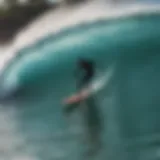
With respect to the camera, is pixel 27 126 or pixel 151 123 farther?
pixel 27 126

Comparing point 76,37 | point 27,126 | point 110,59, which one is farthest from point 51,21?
point 27,126

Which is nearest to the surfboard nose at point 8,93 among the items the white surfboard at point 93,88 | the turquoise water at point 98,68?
the turquoise water at point 98,68

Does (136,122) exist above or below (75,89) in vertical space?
below

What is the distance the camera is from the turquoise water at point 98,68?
203 centimetres

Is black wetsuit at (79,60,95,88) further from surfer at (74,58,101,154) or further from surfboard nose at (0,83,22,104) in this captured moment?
surfboard nose at (0,83,22,104)

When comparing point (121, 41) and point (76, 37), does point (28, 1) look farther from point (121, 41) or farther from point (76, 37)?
point (121, 41)

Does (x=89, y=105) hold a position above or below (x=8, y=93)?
below

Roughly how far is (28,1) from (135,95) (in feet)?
1.60

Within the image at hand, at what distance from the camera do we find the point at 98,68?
6.76ft

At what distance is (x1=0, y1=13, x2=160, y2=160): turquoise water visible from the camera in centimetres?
203

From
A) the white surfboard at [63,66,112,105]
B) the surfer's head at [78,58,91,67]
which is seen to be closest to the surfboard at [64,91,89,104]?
the white surfboard at [63,66,112,105]

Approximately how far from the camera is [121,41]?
2047 millimetres

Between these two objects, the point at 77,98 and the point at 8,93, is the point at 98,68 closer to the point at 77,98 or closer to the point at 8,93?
the point at 77,98

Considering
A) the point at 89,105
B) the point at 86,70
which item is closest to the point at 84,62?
the point at 86,70
